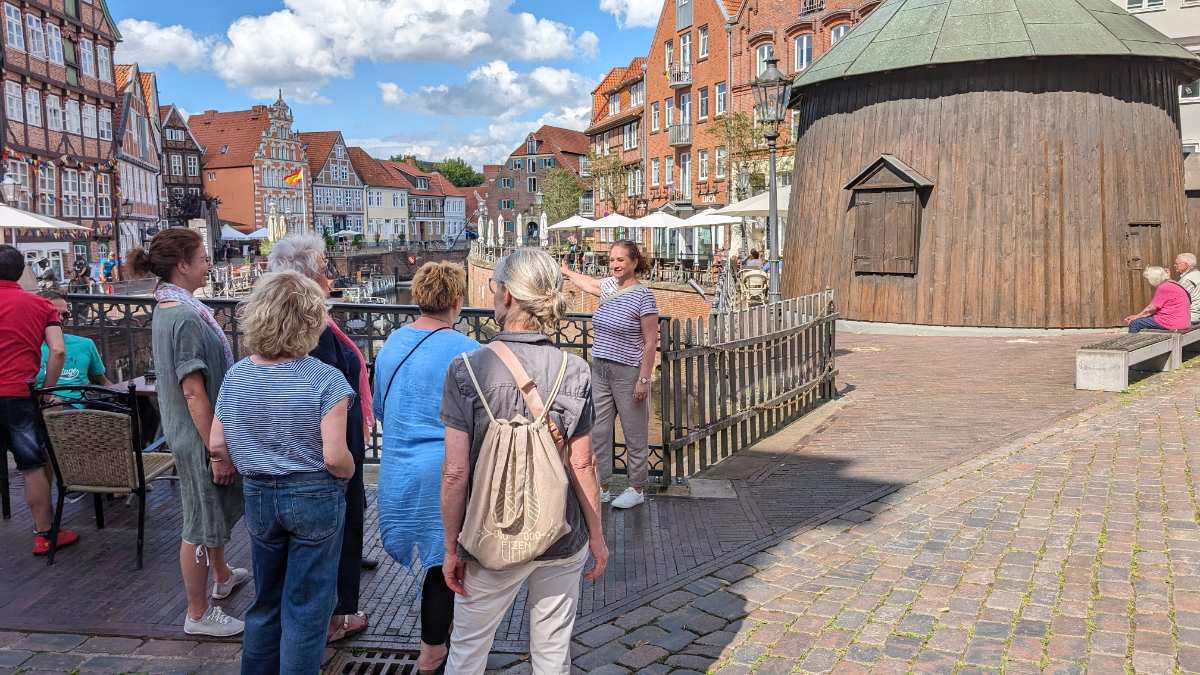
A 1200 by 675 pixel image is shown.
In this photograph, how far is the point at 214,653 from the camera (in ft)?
14.3

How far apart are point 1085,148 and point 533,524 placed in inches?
671

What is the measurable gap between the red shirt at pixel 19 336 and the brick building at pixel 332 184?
253 ft

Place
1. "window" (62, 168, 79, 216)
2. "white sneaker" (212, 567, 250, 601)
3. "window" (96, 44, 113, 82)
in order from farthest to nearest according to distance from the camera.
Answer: "window" (96, 44, 113, 82)
"window" (62, 168, 79, 216)
"white sneaker" (212, 567, 250, 601)

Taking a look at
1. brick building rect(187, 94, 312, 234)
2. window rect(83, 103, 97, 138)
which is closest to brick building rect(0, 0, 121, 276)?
window rect(83, 103, 97, 138)

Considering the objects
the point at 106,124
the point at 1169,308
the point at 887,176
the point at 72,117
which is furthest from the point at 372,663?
the point at 106,124

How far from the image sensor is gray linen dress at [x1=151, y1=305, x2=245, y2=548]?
13.9 ft

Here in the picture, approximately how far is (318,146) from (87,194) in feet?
143

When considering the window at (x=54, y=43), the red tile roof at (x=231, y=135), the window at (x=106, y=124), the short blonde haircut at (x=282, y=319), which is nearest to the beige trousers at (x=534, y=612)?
the short blonde haircut at (x=282, y=319)

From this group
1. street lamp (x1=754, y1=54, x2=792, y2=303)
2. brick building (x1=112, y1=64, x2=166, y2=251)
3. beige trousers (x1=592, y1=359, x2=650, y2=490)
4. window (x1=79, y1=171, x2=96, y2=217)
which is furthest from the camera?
brick building (x1=112, y1=64, x2=166, y2=251)

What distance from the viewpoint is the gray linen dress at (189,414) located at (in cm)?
422

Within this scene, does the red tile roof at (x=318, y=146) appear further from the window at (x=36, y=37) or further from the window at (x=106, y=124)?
the window at (x=36, y=37)

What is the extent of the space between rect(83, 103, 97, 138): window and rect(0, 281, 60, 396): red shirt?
41.0 m

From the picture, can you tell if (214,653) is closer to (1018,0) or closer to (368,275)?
(1018,0)

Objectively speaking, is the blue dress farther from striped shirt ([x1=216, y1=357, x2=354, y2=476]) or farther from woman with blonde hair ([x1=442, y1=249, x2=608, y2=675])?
woman with blonde hair ([x1=442, y1=249, x2=608, y2=675])
